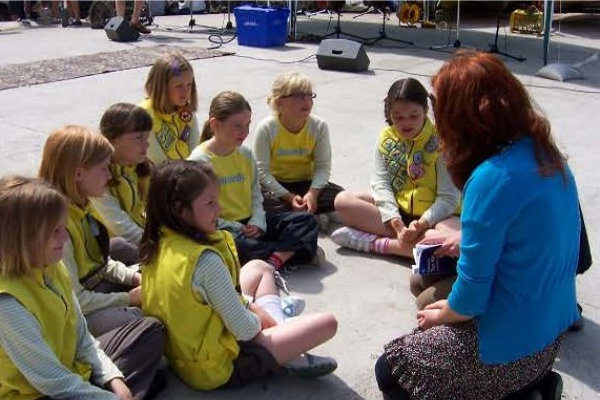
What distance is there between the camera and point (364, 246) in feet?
12.3

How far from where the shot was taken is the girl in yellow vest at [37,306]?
1.92 metres

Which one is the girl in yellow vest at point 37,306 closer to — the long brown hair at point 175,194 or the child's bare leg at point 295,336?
the long brown hair at point 175,194

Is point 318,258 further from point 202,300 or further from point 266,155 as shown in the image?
point 202,300

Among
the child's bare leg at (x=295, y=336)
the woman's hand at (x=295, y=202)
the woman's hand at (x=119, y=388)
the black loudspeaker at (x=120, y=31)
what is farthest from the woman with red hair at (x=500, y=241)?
the black loudspeaker at (x=120, y=31)

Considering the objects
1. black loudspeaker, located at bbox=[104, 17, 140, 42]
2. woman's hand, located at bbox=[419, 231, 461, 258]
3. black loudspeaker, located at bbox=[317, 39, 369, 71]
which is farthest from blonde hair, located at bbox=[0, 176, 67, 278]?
black loudspeaker, located at bbox=[104, 17, 140, 42]

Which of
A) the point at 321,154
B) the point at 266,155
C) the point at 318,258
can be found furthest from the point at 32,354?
the point at 321,154

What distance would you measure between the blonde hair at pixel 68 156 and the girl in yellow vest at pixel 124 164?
1.84 feet

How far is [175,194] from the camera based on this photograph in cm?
230

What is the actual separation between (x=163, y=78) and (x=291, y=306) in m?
1.61

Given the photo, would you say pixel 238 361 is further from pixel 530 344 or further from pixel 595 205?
pixel 595 205

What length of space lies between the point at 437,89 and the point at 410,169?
5.00 ft

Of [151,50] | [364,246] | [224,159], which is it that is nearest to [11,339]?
[224,159]

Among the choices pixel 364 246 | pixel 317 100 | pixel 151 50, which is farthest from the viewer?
pixel 151 50

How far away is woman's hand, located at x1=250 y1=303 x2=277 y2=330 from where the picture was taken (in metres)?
2.60
